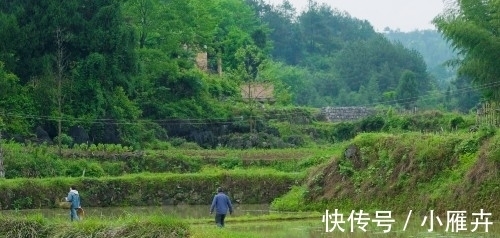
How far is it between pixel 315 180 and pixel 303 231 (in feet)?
33.5

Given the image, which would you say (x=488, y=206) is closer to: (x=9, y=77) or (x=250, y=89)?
(x=9, y=77)

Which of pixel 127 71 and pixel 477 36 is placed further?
pixel 127 71

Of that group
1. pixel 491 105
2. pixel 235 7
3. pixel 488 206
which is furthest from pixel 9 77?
pixel 235 7

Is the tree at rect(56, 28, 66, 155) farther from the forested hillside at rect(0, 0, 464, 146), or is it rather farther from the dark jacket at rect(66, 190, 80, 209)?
the dark jacket at rect(66, 190, 80, 209)

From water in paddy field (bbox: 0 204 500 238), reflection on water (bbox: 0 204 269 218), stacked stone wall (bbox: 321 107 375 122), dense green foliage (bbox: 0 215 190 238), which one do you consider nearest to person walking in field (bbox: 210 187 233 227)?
water in paddy field (bbox: 0 204 500 238)

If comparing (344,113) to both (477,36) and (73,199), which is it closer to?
(477,36)

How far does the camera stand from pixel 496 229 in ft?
71.2

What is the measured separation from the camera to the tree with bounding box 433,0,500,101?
114 ft

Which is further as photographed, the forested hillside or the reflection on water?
the forested hillside

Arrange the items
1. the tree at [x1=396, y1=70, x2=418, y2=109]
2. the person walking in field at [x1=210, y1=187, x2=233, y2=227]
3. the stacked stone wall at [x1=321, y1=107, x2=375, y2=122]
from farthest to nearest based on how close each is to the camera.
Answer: the tree at [x1=396, y1=70, x2=418, y2=109] → the stacked stone wall at [x1=321, y1=107, x2=375, y2=122] → the person walking in field at [x1=210, y1=187, x2=233, y2=227]

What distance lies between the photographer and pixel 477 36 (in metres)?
34.8

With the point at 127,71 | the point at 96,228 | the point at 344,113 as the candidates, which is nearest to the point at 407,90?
the point at 344,113

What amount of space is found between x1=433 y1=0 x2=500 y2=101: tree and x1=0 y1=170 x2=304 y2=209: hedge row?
25.1ft

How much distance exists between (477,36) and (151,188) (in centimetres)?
1304
